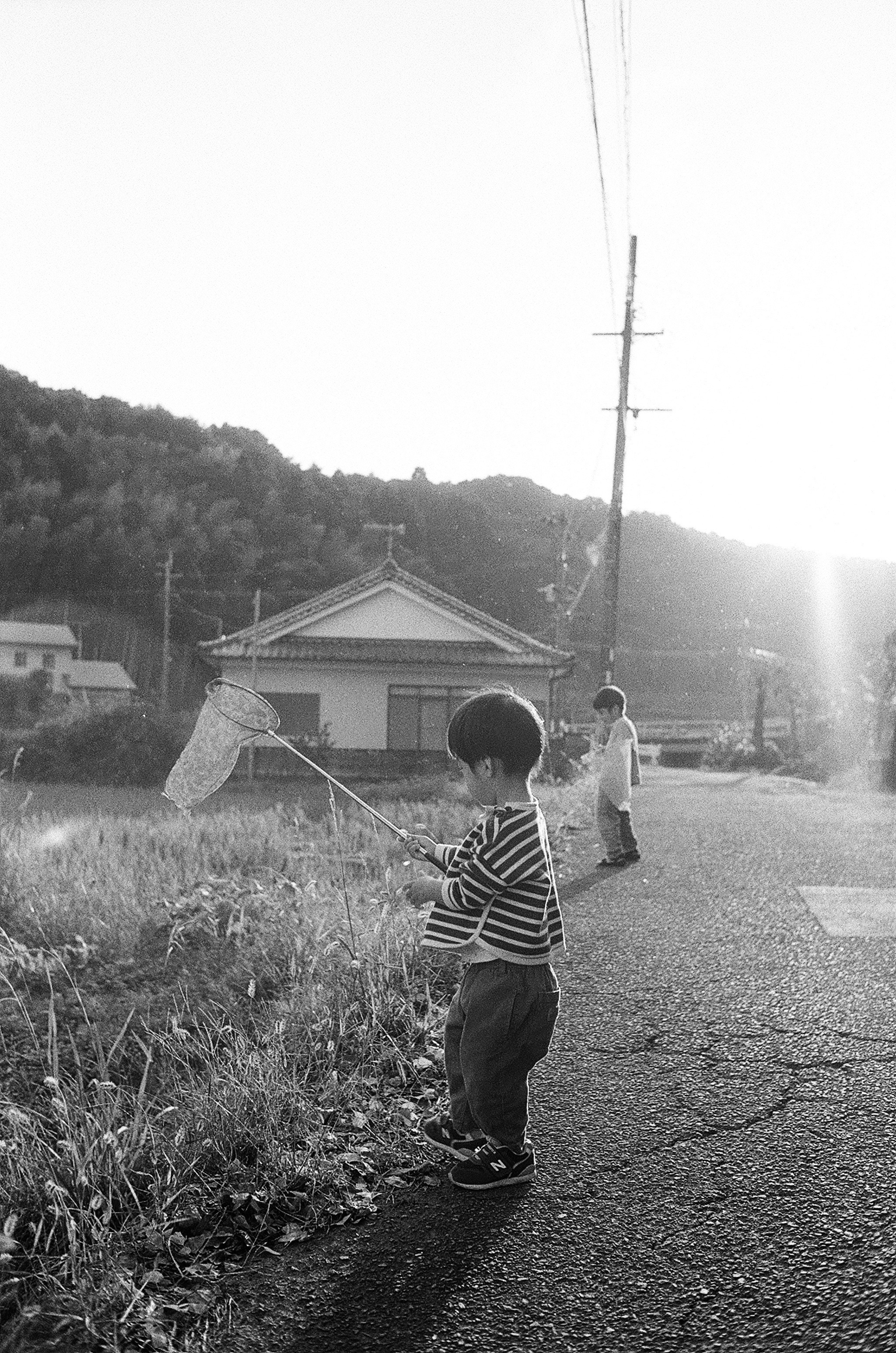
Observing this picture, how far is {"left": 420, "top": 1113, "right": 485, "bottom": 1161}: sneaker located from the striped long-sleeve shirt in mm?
512

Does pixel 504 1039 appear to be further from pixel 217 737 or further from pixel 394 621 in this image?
pixel 394 621

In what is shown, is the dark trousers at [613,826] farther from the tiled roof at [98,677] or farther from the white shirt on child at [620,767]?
the tiled roof at [98,677]

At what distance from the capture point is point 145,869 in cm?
797

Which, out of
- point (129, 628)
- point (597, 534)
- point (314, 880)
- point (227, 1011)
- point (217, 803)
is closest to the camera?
point (227, 1011)

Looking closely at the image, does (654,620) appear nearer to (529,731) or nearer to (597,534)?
(597,534)

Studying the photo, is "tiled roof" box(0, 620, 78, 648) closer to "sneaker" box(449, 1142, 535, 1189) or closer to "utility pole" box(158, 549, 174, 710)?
"utility pole" box(158, 549, 174, 710)

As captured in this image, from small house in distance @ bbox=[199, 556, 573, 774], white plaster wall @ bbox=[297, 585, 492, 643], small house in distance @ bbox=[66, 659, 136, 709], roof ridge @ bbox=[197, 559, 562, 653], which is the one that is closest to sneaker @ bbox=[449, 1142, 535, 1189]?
small house in distance @ bbox=[199, 556, 573, 774]

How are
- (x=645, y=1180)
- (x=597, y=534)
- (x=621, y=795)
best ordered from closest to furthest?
1. (x=645, y=1180)
2. (x=621, y=795)
3. (x=597, y=534)

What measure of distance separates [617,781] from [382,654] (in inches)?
679

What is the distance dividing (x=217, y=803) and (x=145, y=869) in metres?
9.96

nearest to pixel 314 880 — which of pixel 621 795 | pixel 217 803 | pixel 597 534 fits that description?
pixel 621 795

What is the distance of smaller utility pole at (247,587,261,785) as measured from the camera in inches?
898

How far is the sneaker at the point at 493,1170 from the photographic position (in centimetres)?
295

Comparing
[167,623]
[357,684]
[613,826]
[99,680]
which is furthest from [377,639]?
[99,680]
